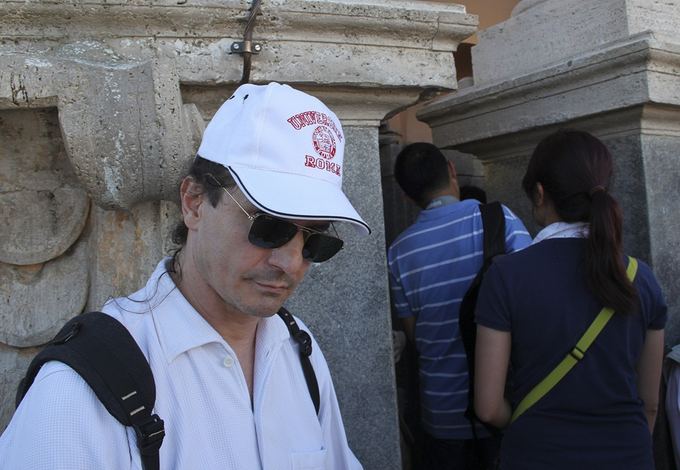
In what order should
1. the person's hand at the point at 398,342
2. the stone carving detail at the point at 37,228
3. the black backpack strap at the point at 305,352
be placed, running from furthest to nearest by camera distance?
the person's hand at the point at 398,342, the stone carving detail at the point at 37,228, the black backpack strap at the point at 305,352

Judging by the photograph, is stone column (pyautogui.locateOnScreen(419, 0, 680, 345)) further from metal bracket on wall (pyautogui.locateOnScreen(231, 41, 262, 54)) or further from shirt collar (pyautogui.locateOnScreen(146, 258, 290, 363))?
shirt collar (pyautogui.locateOnScreen(146, 258, 290, 363))

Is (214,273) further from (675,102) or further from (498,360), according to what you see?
(675,102)

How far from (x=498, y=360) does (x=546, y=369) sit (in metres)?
0.14

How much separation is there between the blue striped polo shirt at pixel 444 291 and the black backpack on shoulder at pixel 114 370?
150 cm

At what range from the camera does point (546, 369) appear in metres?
1.81

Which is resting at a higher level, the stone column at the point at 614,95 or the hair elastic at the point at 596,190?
the stone column at the point at 614,95

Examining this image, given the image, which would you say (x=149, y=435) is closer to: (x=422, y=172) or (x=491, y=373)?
(x=491, y=373)

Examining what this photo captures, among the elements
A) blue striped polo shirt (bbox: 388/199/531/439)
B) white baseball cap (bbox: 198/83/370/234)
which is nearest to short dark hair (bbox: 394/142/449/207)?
blue striped polo shirt (bbox: 388/199/531/439)

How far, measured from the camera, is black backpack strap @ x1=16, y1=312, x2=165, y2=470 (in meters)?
0.98

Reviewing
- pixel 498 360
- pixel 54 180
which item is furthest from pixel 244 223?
pixel 498 360

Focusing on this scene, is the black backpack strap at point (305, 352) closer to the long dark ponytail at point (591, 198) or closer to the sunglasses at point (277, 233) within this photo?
the sunglasses at point (277, 233)

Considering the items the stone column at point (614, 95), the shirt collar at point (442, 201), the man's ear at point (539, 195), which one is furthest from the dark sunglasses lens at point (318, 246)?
the stone column at point (614, 95)

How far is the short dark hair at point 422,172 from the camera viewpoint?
103 inches

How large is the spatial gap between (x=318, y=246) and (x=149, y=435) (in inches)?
18.6
